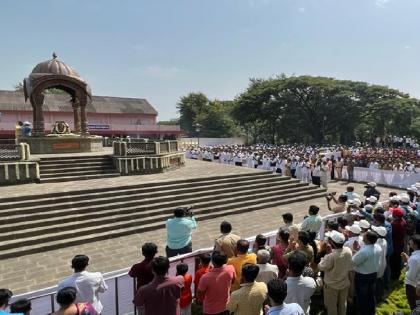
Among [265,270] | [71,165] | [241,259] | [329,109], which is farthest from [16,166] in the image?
[329,109]

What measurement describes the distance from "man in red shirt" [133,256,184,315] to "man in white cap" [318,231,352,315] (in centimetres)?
219

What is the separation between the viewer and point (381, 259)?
17.8 feet

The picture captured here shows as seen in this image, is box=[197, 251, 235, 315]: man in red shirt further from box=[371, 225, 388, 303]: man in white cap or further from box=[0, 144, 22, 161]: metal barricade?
box=[0, 144, 22, 161]: metal barricade

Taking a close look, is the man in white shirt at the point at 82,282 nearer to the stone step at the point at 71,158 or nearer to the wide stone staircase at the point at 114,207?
the wide stone staircase at the point at 114,207

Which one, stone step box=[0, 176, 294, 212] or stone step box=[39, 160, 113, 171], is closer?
stone step box=[0, 176, 294, 212]

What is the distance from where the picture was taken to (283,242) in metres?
5.23

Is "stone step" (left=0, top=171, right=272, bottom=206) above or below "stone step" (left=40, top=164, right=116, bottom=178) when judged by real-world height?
below

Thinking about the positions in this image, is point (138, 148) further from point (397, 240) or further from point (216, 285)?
point (216, 285)

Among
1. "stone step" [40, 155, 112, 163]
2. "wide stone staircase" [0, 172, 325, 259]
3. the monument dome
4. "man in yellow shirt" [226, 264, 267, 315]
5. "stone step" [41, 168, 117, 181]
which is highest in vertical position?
the monument dome

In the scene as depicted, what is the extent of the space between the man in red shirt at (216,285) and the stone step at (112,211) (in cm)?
685

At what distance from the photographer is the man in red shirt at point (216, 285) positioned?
13.6 feet

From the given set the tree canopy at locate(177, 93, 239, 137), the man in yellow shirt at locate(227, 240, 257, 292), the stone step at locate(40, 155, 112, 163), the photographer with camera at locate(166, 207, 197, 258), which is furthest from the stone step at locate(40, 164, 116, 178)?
the tree canopy at locate(177, 93, 239, 137)

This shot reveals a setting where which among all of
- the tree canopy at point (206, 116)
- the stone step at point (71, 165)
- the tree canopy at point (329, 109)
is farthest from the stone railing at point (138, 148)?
the tree canopy at point (206, 116)

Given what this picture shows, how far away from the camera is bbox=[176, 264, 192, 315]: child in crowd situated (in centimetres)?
439
